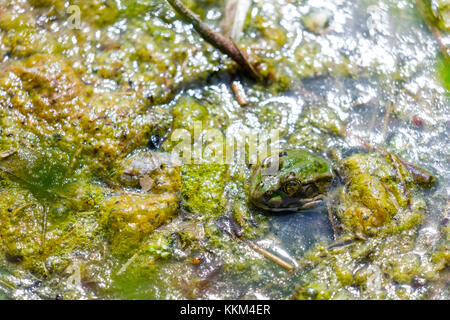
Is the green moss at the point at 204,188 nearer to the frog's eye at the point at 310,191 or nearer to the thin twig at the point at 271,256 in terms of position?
the thin twig at the point at 271,256

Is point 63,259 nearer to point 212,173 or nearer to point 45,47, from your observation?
point 212,173

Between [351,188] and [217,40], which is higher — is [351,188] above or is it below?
below

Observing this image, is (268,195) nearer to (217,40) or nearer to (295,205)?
(295,205)

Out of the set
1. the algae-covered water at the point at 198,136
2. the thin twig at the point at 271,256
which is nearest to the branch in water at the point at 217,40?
the algae-covered water at the point at 198,136

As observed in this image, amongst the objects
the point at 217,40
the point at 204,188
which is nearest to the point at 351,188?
the point at 204,188

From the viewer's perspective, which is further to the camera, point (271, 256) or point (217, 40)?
point (217, 40)

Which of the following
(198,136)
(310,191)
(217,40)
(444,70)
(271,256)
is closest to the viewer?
(271,256)
